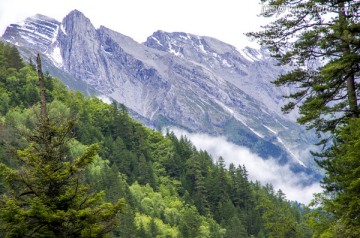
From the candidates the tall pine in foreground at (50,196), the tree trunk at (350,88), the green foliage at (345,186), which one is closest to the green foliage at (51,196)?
the tall pine in foreground at (50,196)

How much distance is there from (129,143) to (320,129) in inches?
4025

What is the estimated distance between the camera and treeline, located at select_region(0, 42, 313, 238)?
1598 centimetres

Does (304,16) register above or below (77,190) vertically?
above

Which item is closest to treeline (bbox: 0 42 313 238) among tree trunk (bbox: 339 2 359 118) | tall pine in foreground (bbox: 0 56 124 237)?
tall pine in foreground (bbox: 0 56 124 237)

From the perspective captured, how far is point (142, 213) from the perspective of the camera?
283 feet

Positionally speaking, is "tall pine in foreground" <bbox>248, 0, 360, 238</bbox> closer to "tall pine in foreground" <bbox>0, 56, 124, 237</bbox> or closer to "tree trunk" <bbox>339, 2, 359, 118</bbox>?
"tree trunk" <bbox>339, 2, 359, 118</bbox>

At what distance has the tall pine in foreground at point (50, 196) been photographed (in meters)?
15.1

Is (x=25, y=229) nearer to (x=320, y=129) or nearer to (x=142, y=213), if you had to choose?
(x=320, y=129)

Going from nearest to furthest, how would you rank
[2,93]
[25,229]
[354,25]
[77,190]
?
1. [25,229]
2. [77,190]
3. [354,25]
4. [2,93]

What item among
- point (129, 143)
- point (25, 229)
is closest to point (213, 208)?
point (129, 143)

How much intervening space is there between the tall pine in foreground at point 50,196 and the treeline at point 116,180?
1.5 inches

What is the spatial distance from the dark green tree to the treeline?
10.5 m

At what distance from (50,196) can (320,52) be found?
1436 cm

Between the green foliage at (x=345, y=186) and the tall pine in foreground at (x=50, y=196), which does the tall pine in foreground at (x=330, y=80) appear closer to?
the green foliage at (x=345, y=186)
